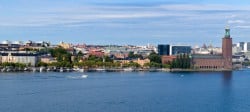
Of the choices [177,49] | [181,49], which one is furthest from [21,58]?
[181,49]

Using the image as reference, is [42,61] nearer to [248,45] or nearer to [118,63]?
[118,63]

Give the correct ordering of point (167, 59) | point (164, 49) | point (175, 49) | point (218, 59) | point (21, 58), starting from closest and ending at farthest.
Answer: point (21, 58) → point (218, 59) → point (167, 59) → point (164, 49) → point (175, 49)

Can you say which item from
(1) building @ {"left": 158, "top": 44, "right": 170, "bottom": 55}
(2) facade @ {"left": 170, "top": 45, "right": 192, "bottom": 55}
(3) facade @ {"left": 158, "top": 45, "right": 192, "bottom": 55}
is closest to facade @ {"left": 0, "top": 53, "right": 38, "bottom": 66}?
(1) building @ {"left": 158, "top": 44, "right": 170, "bottom": 55}

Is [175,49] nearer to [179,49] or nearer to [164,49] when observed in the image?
[179,49]

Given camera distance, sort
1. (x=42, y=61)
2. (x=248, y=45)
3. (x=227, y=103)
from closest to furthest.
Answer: (x=227, y=103), (x=42, y=61), (x=248, y=45)

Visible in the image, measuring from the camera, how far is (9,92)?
20.3 m

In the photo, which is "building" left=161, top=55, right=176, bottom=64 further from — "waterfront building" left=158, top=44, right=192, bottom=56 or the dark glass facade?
the dark glass facade

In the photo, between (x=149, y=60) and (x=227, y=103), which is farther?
(x=149, y=60)

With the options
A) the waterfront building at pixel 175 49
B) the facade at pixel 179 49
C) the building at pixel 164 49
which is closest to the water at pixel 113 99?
the building at pixel 164 49

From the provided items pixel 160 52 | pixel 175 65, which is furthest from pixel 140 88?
pixel 160 52

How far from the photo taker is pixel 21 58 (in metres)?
44.9

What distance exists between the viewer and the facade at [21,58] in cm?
4462

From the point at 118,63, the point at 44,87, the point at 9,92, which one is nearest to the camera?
the point at 9,92

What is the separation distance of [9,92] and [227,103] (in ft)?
20.6
